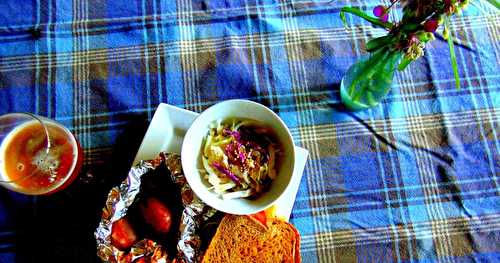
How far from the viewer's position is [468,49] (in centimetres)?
98

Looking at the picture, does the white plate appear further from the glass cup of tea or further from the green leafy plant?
the green leafy plant

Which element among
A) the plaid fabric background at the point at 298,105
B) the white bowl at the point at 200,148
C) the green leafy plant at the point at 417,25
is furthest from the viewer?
the plaid fabric background at the point at 298,105

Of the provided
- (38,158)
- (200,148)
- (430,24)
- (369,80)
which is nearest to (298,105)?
(369,80)

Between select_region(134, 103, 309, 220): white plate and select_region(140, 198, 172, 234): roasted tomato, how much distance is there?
88mm

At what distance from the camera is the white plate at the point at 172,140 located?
0.83 meters

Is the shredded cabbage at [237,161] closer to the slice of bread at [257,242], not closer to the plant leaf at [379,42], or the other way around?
the slice of bread at [257,242]

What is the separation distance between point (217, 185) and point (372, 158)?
347 mm

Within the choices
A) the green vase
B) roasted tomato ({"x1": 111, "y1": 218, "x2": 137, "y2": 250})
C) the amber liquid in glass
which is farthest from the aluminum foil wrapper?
Result: the green vase

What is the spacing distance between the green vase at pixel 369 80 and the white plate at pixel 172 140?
155 mm

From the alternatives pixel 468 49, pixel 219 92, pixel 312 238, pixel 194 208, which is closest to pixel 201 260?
pixel 194 208

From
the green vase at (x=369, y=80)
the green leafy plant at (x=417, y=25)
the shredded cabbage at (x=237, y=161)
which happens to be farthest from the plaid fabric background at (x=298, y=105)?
the green leafy plant at (x=417, y=25)

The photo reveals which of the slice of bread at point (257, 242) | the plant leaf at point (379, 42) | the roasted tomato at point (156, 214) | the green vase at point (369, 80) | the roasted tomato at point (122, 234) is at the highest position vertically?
the plant leaf at point (379, 42)

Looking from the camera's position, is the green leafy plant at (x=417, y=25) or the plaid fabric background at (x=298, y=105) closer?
the green leafy plant at (x=417, y=25)

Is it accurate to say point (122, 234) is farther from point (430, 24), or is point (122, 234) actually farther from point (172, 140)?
point (430, 24)
